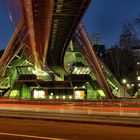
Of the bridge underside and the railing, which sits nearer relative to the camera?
the railing

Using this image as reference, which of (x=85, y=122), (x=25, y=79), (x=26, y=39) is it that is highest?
(x=26, y=39)

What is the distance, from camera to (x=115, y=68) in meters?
122

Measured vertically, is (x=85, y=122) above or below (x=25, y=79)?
below

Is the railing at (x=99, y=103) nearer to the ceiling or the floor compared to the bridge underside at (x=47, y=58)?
nearer to the floor

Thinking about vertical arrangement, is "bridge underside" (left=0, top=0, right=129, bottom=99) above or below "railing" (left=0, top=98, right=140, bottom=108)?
above

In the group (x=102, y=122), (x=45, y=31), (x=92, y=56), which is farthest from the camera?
(x=92, y=56)

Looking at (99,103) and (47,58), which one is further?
(47,58)

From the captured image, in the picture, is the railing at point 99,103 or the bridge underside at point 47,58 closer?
the railing at point 99,103

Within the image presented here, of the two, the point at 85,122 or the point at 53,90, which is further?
the point at 53,90

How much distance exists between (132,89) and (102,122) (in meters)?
88.0

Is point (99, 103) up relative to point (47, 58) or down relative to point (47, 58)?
down

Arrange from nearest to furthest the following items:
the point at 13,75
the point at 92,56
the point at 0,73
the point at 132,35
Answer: the point at 132,35, the point at 92,56, the point at 0,73, the point at 13,75

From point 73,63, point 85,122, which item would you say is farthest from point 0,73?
point 85,122

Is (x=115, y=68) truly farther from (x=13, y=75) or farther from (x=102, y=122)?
(x=102, y=122)
